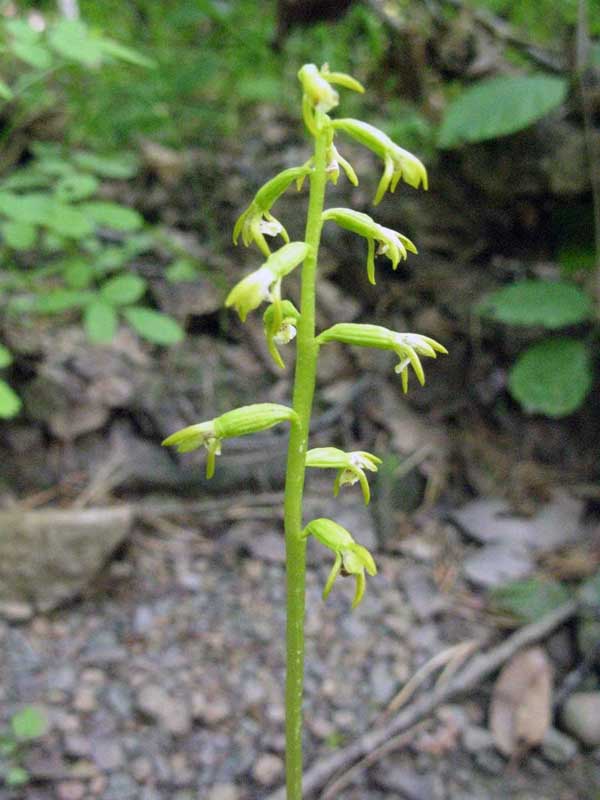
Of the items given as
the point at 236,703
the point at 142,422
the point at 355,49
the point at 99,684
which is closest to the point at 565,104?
the point at 355,49

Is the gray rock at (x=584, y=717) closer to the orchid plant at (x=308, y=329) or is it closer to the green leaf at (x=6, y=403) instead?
the orchid plant at (x=308, y=329)

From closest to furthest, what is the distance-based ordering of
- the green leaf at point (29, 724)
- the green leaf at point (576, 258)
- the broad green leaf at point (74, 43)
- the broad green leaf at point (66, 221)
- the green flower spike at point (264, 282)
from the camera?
the green flower spike at point (264, 282) < the green leaf at point (29, 724) < the broad green leaf at point (74, 43) < the broad green leaf at point (66, 221) < the green leaf at point (576, 258)

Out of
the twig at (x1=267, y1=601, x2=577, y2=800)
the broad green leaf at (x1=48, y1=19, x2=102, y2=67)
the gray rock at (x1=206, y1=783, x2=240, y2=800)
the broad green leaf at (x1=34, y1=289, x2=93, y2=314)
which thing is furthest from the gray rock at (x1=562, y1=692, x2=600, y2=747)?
the broad green leaf at (x1=48, y1=19, x2=102, y2=67)

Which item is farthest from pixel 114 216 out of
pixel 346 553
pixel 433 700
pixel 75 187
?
pixel 433 700

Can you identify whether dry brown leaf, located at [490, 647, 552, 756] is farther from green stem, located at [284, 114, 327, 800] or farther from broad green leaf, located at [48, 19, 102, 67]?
broad green leaf, located at [48, 19, 102, 67]

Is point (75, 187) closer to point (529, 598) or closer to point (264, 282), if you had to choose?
point (264, 282)

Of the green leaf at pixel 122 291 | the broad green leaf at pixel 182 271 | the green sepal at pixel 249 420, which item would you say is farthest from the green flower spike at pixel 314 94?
the broad green leaf at pixel 182 271

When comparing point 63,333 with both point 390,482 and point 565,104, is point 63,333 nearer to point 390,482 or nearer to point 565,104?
point 390,482
